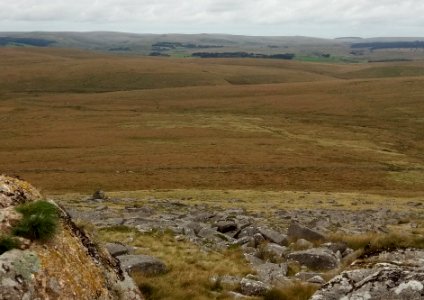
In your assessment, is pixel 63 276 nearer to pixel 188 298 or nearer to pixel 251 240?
pixel 188 298

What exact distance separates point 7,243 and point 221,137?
7992 cm

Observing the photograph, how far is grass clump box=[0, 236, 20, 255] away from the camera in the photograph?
21.5 ft

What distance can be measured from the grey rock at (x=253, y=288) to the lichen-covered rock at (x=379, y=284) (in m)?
3.31

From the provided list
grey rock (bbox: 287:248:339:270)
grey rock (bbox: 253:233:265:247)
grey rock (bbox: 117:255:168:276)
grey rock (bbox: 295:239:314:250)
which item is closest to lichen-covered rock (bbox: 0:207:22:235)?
grey rock (bbox: 117:255:168:276)

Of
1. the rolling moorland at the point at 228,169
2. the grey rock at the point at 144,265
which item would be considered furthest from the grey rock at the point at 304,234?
the grey rock at the point at 144,265

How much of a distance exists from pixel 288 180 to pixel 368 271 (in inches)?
1830

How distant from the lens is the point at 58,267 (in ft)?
22.3

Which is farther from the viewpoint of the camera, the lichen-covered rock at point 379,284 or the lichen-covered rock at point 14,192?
the lichen-covered rock at point 14,192

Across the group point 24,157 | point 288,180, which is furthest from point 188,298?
point 24,157

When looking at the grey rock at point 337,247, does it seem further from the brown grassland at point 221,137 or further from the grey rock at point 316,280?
the brown grassland at point 221,137

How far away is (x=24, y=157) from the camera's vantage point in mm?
67312

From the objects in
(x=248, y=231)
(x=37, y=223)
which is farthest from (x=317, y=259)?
(x=37, y=223)

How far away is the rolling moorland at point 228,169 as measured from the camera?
15.7m

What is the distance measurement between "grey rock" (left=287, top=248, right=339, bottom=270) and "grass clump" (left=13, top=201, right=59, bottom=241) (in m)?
9.18
